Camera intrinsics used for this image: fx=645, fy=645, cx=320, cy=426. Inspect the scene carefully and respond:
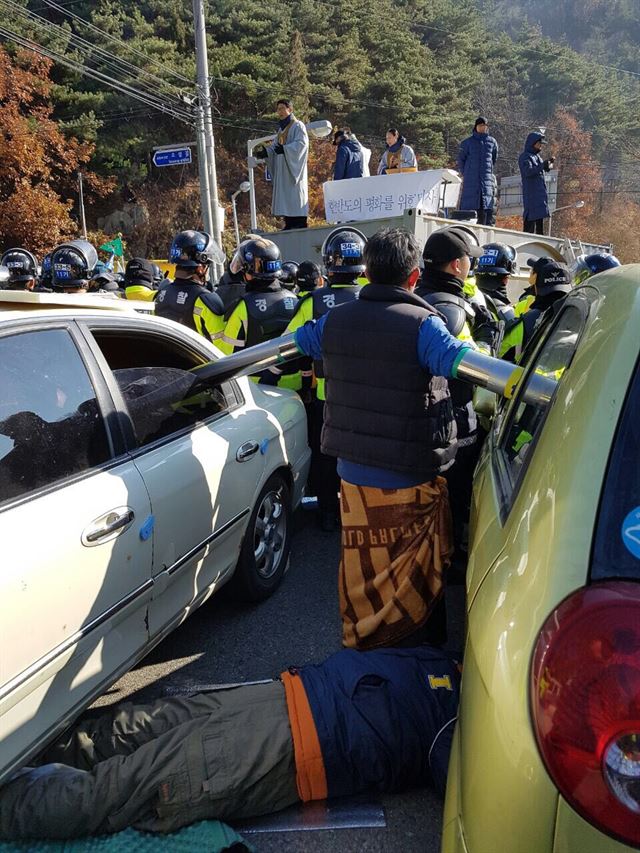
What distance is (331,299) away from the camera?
4688mm

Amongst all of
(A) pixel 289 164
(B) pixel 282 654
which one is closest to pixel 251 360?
(B) pixel 282 654

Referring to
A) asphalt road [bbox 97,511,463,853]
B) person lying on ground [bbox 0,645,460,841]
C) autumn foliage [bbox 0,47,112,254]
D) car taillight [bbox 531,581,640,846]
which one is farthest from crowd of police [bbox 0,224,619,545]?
autumn foliage [bbox 0,47,112,254]

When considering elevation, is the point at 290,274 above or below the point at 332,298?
below

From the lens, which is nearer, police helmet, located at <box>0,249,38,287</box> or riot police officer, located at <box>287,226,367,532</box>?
riot police officer, located at <box>287,226,367,532</box>

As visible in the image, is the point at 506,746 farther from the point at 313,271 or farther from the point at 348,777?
the point at 313,271

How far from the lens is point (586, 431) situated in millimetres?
1259

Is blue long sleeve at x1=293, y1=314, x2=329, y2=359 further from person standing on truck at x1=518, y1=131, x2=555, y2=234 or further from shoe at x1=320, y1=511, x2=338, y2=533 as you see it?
person standing on truck at x1=518, y1=131, x2=555, y2=234

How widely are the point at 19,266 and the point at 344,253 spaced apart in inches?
200

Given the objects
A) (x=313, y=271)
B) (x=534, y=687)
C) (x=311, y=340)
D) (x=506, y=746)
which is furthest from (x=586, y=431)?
(x=313, y=271)

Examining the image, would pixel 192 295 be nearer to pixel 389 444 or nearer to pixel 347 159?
pixel 389 444

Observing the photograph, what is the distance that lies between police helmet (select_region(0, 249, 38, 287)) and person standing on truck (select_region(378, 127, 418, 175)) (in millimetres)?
6900

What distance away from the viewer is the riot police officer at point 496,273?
6.15 meters

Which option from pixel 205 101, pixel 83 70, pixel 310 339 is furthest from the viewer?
pixel 83 70

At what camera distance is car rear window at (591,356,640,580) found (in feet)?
3.60
